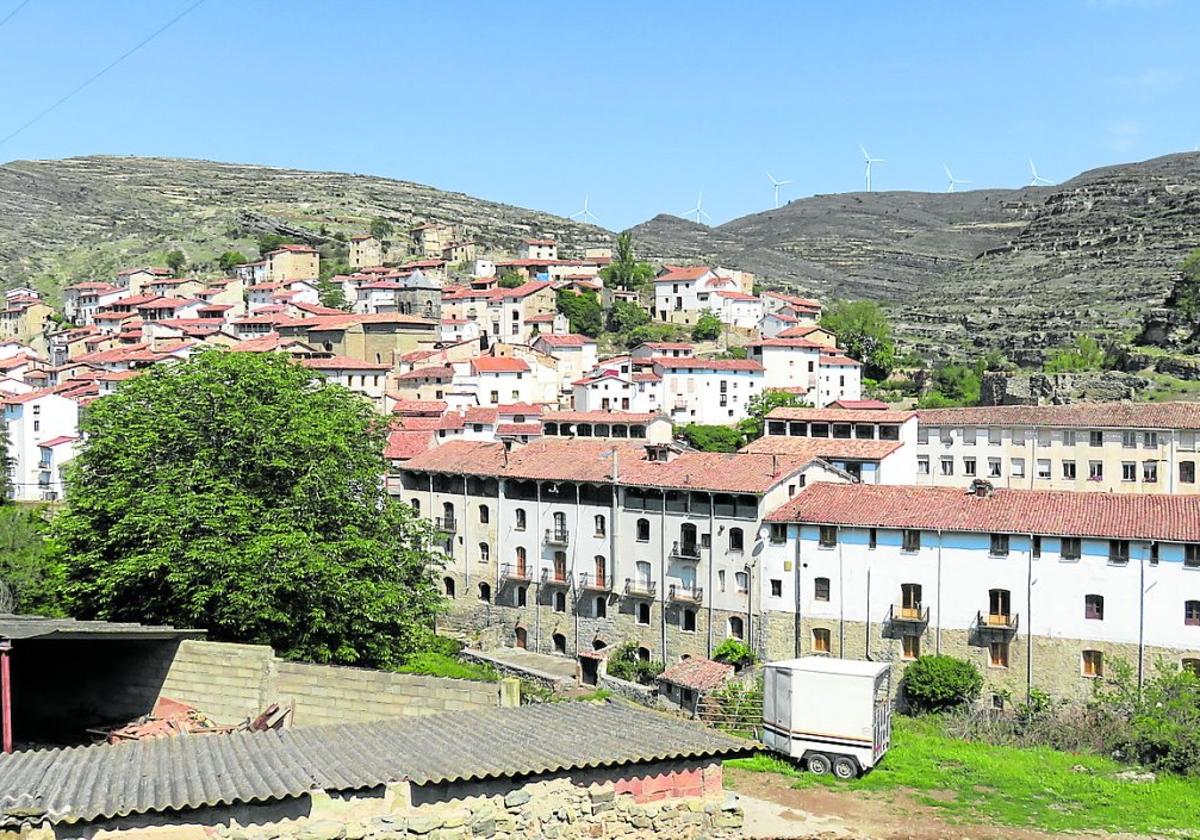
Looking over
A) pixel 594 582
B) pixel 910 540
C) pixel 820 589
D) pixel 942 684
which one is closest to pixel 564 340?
pixel 594 582

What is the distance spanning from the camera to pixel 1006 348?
338 ft

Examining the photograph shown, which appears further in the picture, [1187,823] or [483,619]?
[483,619]

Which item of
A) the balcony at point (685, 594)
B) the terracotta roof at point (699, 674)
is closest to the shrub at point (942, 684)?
the terracotta roof at point (699, 674)

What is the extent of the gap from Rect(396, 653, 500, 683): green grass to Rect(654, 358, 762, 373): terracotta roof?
40430mm

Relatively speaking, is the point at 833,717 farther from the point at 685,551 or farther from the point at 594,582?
the point at 594,582

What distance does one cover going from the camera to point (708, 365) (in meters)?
79.1

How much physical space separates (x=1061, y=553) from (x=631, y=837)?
28095 mm

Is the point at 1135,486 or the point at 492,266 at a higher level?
the point at 492,266

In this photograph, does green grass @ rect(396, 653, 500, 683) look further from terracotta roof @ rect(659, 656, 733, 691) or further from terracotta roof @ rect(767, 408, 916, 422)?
terracotta roof @ rect(767, 408, 916, 422)

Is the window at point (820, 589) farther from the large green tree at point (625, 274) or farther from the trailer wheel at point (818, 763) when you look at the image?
the large green tree at point (625, 274)

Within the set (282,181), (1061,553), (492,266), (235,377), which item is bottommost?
(1061,553)

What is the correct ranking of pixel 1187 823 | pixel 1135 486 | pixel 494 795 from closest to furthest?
pixel 494 795 < pixel 1187 823 < pixel 1135 486

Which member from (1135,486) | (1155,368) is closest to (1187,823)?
(1135,486)

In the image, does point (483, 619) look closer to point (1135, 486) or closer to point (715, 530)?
point (715, 530)
